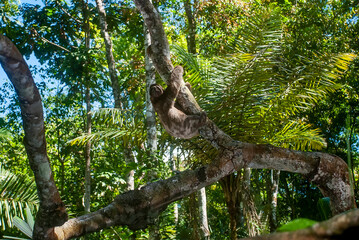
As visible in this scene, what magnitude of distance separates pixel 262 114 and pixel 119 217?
275 cm

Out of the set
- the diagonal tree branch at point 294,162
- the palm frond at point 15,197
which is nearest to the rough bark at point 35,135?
the diagonal tree branch at point 294,162

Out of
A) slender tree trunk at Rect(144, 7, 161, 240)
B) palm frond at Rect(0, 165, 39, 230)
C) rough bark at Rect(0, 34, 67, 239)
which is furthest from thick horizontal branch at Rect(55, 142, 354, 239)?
palm frond at Rect(0, 165, 39, 230)

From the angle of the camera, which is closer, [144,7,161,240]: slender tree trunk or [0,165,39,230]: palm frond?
[0,165,39,230]: palm frond

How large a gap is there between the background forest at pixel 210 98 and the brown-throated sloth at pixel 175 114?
1057 millimetres

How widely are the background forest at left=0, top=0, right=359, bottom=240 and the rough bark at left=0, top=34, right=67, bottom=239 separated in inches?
67.3

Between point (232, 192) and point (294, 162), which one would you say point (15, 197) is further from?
point (294, 162)

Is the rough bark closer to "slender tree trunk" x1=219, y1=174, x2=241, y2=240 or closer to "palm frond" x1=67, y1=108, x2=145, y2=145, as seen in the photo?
"palm frond" x1=67, y1=108, x2=145, y2=145

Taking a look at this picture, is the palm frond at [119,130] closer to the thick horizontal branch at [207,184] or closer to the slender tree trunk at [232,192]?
the slender tree trunk at [232,192]

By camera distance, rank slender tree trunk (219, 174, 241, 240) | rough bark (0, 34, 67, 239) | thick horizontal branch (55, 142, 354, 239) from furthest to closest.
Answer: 1. slender tree trunk (219, 174, 241, 240)
2. thick horizontal branch (55, 142, 354, 239)
3. rough bark (0, 34, 67, 239)

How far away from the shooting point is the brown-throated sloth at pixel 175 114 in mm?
3031

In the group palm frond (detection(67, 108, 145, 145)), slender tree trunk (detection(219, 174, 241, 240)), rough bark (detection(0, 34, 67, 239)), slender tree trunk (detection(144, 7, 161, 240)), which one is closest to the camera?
rough bark (detection(0, 34, 67, 239))

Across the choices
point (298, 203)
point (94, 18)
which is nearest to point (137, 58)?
point (94, 18)

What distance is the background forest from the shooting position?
4243 mm

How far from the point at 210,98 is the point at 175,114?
115 cm
